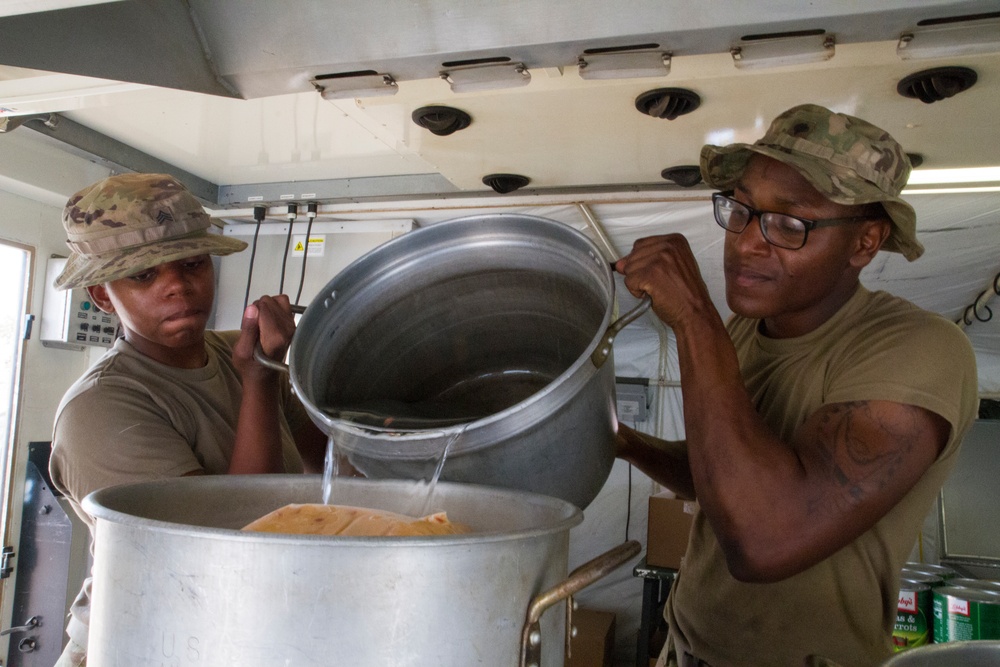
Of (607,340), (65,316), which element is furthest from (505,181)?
(65,316)

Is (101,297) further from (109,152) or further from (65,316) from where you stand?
(65,316)

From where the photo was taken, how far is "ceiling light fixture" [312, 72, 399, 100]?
1.03 m

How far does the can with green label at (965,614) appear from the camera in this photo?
2.36 meters

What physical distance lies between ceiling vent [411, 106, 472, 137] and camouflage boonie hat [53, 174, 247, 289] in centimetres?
48

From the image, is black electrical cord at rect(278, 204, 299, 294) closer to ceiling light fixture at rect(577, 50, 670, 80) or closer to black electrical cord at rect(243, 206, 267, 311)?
black electrical cord at rect(243, 206, 267, 311)

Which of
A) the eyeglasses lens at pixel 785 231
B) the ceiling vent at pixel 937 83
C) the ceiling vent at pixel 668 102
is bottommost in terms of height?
the eyeglasses lens at pixel 785 231

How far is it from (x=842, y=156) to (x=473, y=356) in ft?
2.36

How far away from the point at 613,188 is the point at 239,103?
1092mm

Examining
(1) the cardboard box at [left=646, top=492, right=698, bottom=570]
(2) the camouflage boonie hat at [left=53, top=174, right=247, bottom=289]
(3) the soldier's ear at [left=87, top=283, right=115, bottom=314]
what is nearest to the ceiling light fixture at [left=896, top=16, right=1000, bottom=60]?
(2) the camouflage boonie hat at [left=53, top=174, right=247, bottom=289]

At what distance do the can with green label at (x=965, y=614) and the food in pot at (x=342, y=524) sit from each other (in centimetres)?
230

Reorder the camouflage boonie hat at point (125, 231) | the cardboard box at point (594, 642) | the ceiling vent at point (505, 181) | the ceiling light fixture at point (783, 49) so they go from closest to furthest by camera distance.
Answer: the ceiling light fixture at point (783, 49)
the camouflage boonie hat at point (125, 231)
the ceiling vent at point (505, 181)
the cardboard box at point (594, 642)

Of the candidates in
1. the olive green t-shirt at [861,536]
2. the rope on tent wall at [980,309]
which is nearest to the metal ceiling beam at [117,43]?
the olive green t-shirt at [861,536]

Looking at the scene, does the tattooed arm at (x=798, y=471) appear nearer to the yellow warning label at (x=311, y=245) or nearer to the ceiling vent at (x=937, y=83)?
the ceiling vent at (x=937, y=83)

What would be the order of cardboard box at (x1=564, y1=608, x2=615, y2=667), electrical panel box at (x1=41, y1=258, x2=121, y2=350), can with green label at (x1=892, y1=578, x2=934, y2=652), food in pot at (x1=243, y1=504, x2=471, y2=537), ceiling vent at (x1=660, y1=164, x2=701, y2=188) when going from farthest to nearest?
1. cardboard box at (x1=564, y1=608, x2=615, y2=667)
2. electrical panel box at (x1=41, y1=258, x2=121, y2=350)
3. can with green label at (x1=892, y1=578, x2=934, y2=652)
4. ceiling vent at (x1=660, y1=164, x2=701, y2=188)
5. food in pot at (x1=243, y1=504, x2=471, y2=537)
